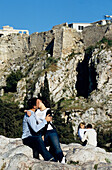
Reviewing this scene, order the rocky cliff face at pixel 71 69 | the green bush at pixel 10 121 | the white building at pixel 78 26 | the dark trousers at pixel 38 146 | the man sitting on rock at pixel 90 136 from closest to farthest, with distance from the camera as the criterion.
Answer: the dark trousers at pixel 38 146 < the man sitting on rock at pixel 90 136 < the green bush at pixel 10 121 < the rocky cliff face at pixel 71 69 < the white building at pixel 78 26

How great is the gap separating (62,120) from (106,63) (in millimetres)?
7956

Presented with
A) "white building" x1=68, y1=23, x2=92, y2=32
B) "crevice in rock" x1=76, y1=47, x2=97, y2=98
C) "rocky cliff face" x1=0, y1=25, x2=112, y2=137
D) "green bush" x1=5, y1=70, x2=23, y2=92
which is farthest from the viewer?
"green bush" x1=5, y1=70, x2=23, y2=92

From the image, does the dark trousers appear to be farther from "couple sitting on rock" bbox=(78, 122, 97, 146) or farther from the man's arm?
"couple sitting on rock" bbox=(78, 122, 97, 146)

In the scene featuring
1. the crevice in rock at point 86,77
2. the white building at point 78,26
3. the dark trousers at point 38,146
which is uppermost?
the white building at point 78,26

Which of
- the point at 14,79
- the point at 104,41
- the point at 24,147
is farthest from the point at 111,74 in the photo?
the point at 24,147

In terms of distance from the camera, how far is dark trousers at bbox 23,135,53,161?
923 cm

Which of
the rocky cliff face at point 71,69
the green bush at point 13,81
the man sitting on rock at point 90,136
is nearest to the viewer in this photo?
the man sitting on rock at point 90,136

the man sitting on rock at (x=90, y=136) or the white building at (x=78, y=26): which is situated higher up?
the white building at (x=78, y=26)

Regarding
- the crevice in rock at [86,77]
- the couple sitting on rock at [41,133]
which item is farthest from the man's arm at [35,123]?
the crevice in rock at [86,77]

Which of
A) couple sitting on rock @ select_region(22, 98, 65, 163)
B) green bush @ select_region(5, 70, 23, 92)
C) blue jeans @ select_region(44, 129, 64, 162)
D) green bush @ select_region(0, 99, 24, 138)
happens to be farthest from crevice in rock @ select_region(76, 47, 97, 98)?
blue jeans @ select_region(44, 129, 64, 162)

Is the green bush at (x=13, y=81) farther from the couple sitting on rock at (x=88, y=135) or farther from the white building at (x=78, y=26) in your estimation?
the couple sitting on rock at (x=88, y=135)

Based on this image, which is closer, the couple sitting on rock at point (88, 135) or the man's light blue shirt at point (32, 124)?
the man's light blue shirt at point (32, 124)

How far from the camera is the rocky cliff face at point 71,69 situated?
1272 inches

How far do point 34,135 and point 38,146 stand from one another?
377 mm
